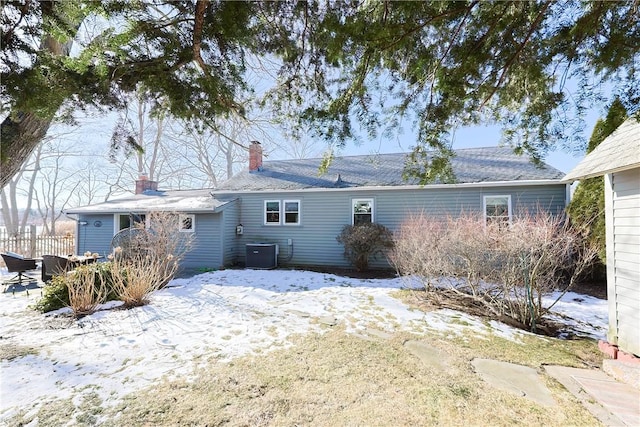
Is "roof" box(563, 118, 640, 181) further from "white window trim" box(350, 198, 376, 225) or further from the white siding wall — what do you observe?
"white window trim" box(350, 198, 376, 225)

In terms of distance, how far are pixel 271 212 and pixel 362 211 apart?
3713mm

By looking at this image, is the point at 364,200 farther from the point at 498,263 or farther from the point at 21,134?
the point at 21,134

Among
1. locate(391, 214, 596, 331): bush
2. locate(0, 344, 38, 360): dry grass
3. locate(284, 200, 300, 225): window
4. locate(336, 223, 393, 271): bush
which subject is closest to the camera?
locate(0, 344, 38, 360): dry grass

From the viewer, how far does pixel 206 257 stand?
1130cm

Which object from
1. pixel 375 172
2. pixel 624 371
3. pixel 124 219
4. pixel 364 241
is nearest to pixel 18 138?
pixel 624 371

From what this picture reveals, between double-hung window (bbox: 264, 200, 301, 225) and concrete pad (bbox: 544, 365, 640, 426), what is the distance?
9160 mm

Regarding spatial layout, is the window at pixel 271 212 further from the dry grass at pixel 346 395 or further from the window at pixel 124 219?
the dry grass at pixel 346 395

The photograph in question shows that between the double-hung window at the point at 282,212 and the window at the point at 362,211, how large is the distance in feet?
7.31

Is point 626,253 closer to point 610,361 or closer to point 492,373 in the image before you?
point 610,361

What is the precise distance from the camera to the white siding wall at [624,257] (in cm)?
340

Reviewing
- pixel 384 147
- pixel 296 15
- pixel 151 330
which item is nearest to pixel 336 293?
pixel 151 330

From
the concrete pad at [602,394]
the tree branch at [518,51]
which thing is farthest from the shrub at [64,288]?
the concrete pad at [602,394]

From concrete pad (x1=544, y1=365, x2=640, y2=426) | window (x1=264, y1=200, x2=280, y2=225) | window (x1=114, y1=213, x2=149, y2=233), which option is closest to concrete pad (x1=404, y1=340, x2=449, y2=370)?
concrete pad (x1=544, y1=365, x2=640, y2=426)

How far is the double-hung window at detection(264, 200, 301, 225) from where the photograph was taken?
11633mm
